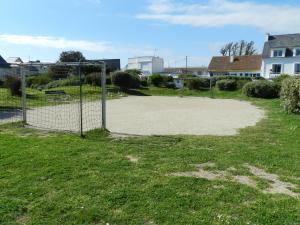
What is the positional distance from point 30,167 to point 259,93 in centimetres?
2007

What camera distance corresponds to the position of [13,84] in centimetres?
1930

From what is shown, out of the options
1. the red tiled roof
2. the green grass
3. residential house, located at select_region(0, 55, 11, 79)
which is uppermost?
the red tiled roof

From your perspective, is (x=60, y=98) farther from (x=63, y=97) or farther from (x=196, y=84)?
(x=196, y=84)

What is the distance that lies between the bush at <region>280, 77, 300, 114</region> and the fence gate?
7.04 meters

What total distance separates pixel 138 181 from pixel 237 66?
2329 inches

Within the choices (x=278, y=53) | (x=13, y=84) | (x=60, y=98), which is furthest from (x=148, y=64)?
(x=60, y=98)

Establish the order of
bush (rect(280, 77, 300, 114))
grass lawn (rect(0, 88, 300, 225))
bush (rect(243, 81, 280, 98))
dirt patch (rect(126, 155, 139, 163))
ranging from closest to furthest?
1. grass lawn (rect(0, 88, 300, 225))
2. dirt patch (rect(126, 155, 139, 163))
3. bush (rect(280, 77, 300, 114))
4. bush (rect(243, 81, 280, 98))

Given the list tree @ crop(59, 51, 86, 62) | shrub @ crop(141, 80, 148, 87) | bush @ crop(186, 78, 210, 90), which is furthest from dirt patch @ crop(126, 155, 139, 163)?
tree @ crop(59, 51, 86, 62)

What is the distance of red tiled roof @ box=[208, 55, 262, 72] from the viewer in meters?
59.5

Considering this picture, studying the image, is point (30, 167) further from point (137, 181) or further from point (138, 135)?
point (138, 135)

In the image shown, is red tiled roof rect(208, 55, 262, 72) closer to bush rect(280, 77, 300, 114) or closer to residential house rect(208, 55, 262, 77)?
residential house rect(208, 55, 262, 77)

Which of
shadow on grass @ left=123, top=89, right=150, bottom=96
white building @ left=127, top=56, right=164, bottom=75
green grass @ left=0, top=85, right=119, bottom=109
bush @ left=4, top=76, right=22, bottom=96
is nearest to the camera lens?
green grass @ left=0, top=85, right=119, bottom=109

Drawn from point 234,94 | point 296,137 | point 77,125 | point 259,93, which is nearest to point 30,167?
point 77,125

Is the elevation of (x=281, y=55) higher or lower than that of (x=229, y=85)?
higher
